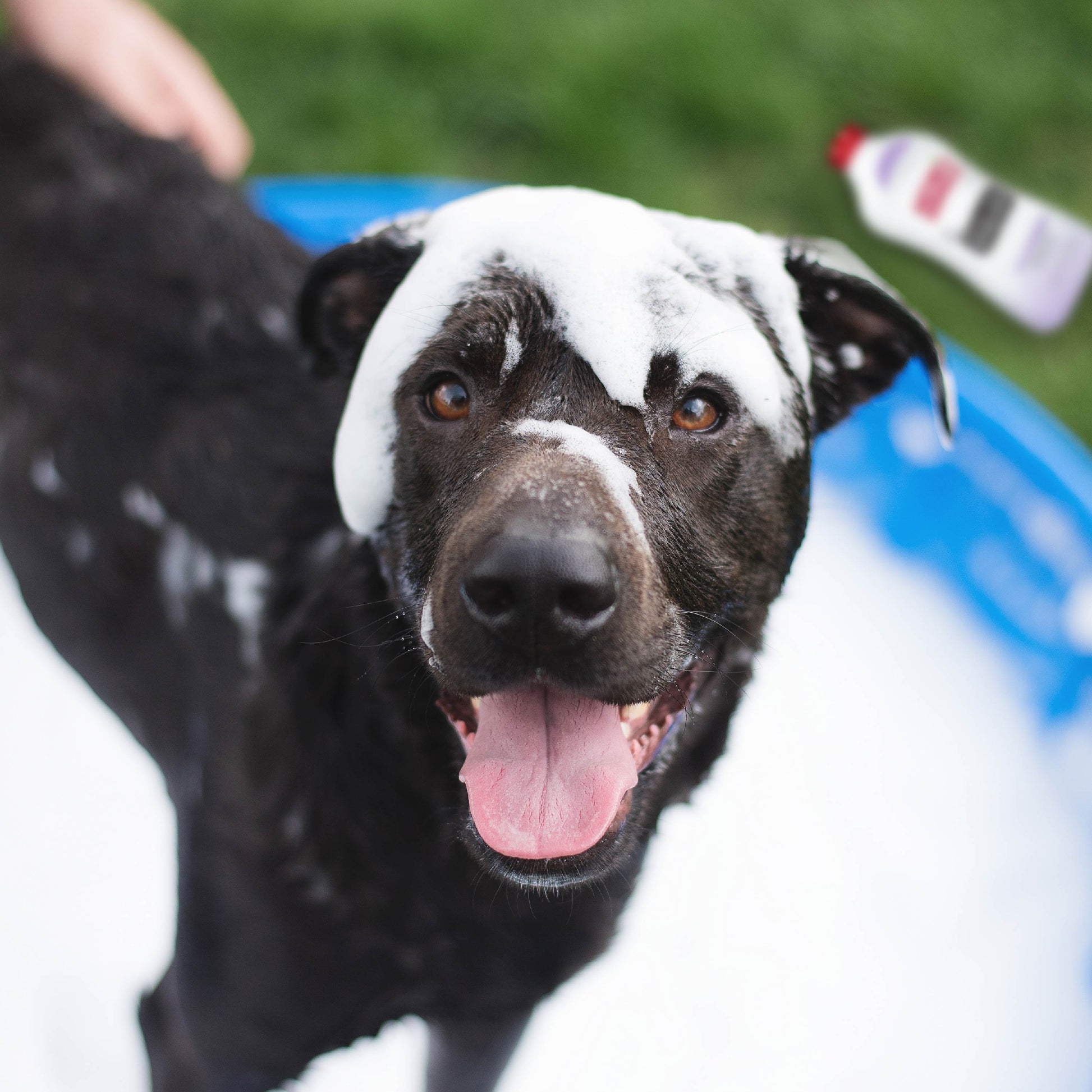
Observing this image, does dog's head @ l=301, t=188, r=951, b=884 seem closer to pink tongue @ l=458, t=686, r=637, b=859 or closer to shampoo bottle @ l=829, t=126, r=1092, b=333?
pink tongue @ l=458, t=686, r=637, b=859

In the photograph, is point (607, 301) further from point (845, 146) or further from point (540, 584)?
point (845, 146)

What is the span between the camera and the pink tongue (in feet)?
5.99

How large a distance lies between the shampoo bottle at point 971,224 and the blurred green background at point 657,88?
1.45m

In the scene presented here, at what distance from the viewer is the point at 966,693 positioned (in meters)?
4.20

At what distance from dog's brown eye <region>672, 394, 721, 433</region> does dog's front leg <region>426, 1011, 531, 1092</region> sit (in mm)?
1361

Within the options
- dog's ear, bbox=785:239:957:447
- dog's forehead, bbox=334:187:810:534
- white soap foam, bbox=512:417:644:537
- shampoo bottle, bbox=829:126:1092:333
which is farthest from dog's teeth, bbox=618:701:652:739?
shampoo bottle, bbox=829:126:1092:333

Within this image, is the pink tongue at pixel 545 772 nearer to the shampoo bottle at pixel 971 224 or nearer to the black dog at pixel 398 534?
the black dog at pixel 398 534

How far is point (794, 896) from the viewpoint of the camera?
3.74m

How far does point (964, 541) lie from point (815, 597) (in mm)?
624

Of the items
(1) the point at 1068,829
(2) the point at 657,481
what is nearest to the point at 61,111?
(2) the point at 657,481

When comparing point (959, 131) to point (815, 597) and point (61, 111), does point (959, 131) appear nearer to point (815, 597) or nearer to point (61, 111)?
point (815, 597)

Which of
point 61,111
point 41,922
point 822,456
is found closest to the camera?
point 61,111

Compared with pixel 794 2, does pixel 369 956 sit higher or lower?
lower

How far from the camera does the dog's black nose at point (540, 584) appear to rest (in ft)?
4.88
